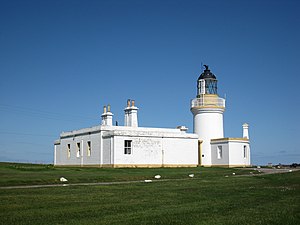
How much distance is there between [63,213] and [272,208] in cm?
588

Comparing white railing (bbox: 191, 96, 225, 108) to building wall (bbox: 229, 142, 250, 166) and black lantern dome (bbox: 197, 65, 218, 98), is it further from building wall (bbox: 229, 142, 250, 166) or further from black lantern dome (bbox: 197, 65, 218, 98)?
building wall (bbox: 229, 142, 250, 166)

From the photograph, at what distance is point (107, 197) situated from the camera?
48.0 ft

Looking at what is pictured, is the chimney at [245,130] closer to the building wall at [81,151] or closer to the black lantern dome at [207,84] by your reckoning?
the black lantern dome at [207,84]

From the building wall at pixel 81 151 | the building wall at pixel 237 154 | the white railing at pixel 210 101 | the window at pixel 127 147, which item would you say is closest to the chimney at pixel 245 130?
the building wall at pixel 237 154

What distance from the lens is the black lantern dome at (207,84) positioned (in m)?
46.6

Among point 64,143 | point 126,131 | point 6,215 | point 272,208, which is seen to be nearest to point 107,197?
point 6,215

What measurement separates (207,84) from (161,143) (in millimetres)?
10679

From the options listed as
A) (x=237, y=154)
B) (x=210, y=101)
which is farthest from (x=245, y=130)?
(x=210, y=101)

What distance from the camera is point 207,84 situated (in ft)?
154

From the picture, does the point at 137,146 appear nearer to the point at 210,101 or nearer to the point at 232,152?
the point at 232,152

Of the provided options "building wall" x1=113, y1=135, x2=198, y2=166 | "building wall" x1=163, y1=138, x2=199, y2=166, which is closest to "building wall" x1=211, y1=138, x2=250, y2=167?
"building wall" x1=163, y1=138, x2=199, y2=166

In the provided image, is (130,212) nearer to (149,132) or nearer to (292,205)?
A: (292,205)

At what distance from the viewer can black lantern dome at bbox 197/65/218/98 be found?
46594mm

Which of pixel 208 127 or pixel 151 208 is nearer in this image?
pixel 151 208
